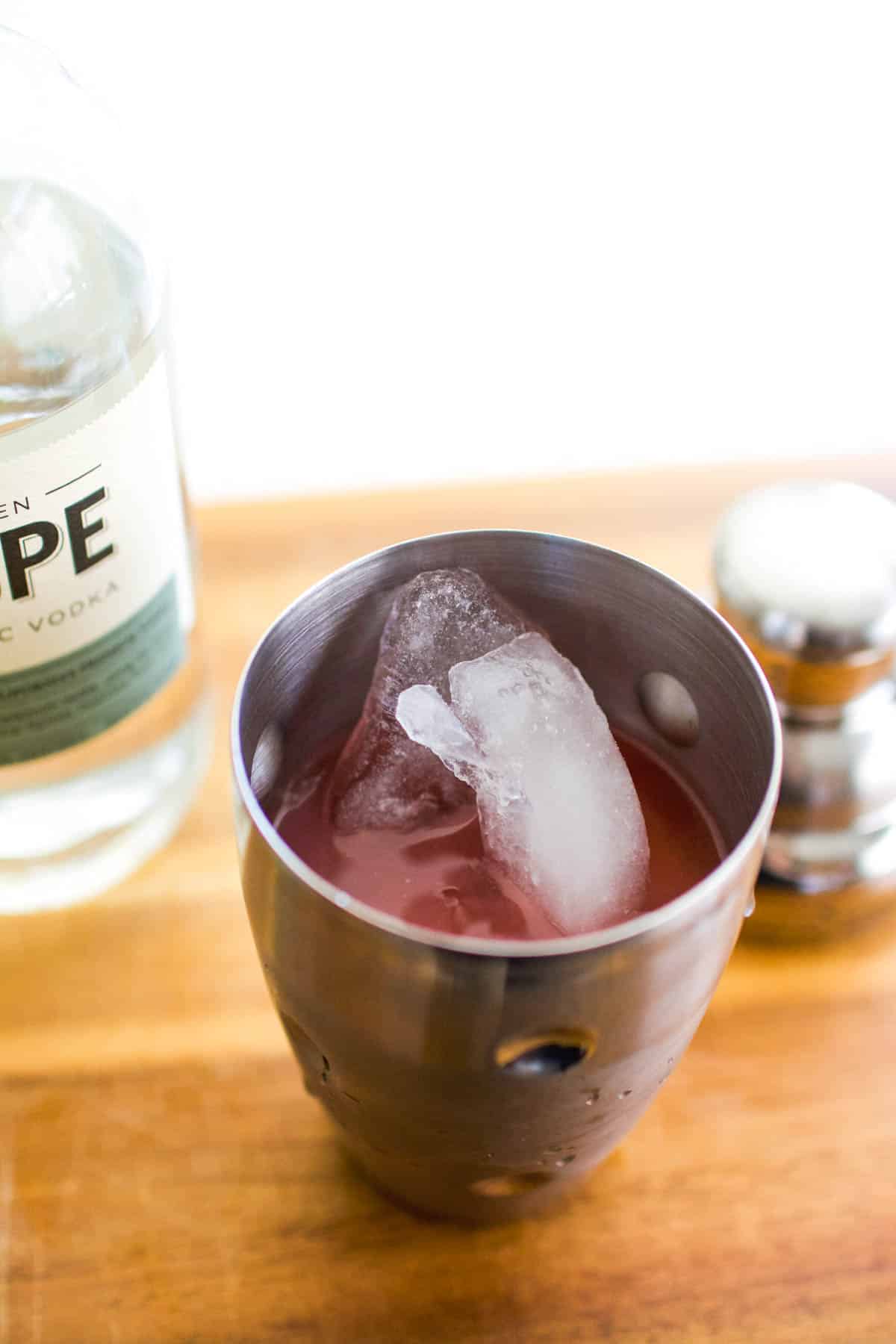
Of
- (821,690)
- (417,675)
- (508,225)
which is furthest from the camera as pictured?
(508,225)

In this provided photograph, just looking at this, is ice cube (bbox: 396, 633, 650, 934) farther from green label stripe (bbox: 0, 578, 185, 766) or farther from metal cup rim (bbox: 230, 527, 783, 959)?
green label stripe (bbox: 0, 578, 185, 766)

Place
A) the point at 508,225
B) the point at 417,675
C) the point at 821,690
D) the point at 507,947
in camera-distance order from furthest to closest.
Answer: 1. the point at 508,225
2. the point at 821,690
3. the point at 417,675
4. the point at 507,947

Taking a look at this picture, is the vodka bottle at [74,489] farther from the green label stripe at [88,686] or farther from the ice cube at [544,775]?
the ice cube at [544,775]

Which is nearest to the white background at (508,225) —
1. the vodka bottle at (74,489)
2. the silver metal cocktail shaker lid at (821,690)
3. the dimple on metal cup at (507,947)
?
Answer: the vodka bottle at (74,489)

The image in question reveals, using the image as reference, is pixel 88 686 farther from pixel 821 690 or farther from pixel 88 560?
pixel 821 690

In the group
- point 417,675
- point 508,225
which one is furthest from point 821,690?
point 508,225

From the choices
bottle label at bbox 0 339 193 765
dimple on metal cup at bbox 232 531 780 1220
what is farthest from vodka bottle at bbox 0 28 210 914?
dimple on metal cup at bbox 232 531 780 1220

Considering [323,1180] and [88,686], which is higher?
[88,686]
